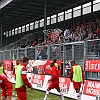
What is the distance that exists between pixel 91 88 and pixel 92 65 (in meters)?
1.02

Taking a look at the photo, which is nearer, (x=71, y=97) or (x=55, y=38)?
(x=71, y=97)

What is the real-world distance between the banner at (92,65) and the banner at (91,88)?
0.55 m

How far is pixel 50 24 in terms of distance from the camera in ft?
134

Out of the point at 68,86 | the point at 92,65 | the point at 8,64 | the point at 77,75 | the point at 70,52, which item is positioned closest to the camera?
the point at 77,75

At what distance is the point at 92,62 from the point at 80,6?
75.2ft

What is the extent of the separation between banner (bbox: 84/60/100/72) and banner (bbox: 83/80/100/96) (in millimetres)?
553

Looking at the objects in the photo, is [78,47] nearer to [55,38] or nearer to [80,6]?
[55,38]

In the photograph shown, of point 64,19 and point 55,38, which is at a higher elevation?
point 64,19

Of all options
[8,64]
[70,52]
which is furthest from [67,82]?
[8,64]

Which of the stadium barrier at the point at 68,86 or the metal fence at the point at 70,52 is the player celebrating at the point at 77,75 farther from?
the metal fence at the point at 70,52

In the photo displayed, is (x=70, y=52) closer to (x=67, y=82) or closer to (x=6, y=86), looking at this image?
(x=67, y=82)

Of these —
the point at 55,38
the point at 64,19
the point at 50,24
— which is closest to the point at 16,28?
the point at 50,24

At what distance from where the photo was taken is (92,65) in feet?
39.8

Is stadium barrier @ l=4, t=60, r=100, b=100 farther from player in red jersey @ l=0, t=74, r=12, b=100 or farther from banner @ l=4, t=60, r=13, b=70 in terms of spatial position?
player in red jersey @ l=0, t=74, r=12, b=100
